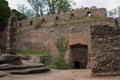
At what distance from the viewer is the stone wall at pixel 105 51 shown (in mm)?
9391

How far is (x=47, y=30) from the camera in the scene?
23375mm

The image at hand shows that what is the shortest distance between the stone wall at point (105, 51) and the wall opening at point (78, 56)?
10.5 m

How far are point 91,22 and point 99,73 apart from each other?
11.0 metres

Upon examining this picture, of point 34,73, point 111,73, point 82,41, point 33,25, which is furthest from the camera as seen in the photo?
point 33,25

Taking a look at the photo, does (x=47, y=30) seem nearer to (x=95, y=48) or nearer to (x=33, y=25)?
(x=33, y=25)

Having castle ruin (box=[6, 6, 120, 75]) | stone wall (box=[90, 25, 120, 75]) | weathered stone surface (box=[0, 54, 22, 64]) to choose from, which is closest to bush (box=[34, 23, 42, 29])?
castle ruin (box=[6, 6, 120, 75])

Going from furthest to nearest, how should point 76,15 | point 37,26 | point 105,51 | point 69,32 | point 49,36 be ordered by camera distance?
point 37,26, point 49,36, point 76,15, point 69,32, point 105,51

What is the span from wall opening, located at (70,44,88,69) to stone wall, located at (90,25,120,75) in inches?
415

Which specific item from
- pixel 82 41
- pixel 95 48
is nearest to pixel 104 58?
pixel 95 48

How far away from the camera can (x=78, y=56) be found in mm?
21484

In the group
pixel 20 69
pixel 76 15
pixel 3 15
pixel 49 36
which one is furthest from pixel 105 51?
pixel 3 15

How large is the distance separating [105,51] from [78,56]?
11996 mm

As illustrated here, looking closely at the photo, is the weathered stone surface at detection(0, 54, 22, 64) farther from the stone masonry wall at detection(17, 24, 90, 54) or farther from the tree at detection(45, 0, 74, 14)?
the tree at detection(45, 0, 74, 14)

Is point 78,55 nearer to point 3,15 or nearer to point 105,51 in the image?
point 3,15
